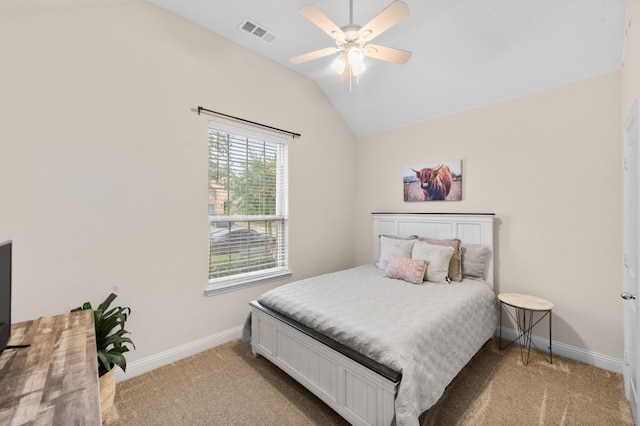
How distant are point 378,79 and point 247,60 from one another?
155 centimetres

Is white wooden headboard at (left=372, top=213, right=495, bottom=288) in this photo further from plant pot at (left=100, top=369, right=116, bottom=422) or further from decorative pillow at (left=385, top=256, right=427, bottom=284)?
plant pot at (left=100, top=369, right=116, bottom=422)

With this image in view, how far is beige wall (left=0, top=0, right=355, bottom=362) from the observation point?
76.0 inches

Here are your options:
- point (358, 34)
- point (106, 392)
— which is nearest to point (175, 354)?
point (106, 392)

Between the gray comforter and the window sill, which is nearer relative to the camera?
the gray comforter

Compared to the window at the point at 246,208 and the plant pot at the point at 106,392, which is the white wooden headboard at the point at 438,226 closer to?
the window at the point at 246,208

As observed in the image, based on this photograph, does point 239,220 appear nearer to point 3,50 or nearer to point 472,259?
point 3,50

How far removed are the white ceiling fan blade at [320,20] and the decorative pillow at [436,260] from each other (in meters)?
2.18

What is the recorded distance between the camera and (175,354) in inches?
102

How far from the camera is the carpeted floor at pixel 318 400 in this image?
1878 mm

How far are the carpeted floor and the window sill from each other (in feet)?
2.12

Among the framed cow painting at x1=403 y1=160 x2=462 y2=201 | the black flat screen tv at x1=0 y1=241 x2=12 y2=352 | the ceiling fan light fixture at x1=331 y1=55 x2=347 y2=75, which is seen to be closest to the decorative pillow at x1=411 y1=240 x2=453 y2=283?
the framed cow painting at x1=403 y1=160 x2=462 y2=201

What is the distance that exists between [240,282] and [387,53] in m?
2.57

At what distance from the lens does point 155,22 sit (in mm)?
2490

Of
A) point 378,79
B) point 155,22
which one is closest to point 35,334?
point 155,22
